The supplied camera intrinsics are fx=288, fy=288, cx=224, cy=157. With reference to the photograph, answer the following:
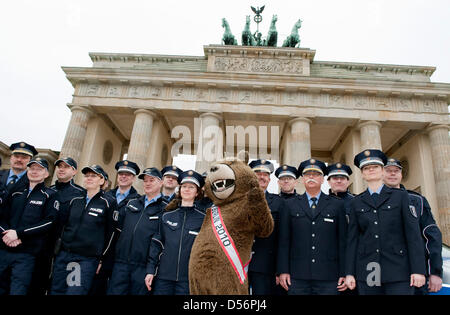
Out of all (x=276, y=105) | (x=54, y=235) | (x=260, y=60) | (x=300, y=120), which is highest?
(x=260, y=60)

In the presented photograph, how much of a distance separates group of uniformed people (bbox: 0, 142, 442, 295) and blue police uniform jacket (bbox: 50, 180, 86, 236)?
14 millimetres

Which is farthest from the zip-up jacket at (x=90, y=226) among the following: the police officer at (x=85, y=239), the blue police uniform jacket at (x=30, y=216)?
the blue police uniform jacket at (x=30, y=216)

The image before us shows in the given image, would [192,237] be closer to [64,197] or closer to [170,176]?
[170,176]

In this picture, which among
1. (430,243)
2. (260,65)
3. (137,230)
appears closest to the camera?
(430,243)

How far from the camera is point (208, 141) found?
1783cm

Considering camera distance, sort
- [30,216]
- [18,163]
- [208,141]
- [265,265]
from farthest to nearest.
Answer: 1. [208,141]
2. [18,163]
3. [30,216]
4. [265,265]

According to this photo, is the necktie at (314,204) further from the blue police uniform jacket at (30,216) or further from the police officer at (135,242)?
the blue police uniform jacket at (30,216)

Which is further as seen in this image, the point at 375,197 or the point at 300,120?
the point at 300,120

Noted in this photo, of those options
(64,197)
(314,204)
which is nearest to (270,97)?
(314,204)

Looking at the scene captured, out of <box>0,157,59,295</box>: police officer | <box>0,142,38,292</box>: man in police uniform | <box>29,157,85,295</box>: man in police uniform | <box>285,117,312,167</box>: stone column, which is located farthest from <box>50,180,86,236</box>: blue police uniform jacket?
<box>285,117,312,167</box>: stone column

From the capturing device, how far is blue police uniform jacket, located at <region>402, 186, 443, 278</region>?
2.96 m

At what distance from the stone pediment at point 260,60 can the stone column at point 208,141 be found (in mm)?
4063

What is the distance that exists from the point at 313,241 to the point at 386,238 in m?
0.78
